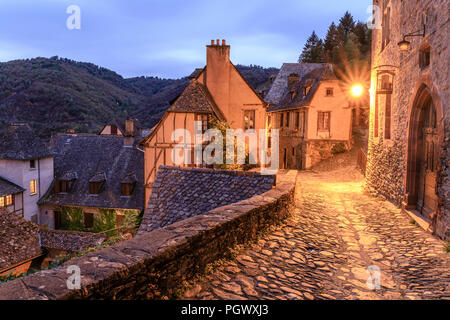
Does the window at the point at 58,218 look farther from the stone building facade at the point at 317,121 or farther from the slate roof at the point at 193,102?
the stone building facade at the point at 317,121

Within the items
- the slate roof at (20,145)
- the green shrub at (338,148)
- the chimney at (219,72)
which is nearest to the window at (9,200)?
the slate roof at (20,145)

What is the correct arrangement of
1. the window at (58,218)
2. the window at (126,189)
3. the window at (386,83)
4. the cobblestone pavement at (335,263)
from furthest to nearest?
1. the window at (58,218)
2. the window at (126,189)
3. the window at (386,83)
4. the cobblestone pavement at (335,263)

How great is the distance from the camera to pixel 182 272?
11.2 ft

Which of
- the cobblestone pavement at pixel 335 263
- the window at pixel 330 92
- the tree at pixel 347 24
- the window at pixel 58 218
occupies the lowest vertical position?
the window at pixel 58 218

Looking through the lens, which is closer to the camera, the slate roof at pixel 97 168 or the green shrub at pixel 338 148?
the slate roof at pixel 97 168

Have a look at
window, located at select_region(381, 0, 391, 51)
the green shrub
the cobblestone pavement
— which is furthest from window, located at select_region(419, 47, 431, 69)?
the green shrub

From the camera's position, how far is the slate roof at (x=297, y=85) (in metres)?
24.3

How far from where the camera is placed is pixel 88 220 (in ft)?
73.5

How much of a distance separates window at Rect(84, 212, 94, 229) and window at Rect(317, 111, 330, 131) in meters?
17.8

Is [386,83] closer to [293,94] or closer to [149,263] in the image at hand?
[149,263]

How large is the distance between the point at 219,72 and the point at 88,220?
44.5 ft

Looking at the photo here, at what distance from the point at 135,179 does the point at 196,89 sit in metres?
8.85

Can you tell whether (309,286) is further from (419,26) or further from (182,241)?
(419,26)

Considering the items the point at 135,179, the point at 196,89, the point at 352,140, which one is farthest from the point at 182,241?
the point at 352,140
